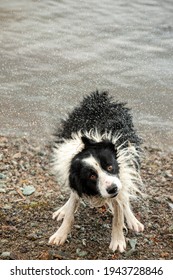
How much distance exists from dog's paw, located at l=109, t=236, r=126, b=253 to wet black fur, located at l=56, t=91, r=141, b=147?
0.82 m

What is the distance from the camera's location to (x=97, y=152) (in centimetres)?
385

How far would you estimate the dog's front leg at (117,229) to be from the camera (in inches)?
164

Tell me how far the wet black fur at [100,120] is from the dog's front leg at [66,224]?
597 millimetres

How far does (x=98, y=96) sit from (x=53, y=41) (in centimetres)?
448

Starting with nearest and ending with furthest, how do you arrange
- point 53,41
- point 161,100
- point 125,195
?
point 125,195 → point 161,100 → point 53,41

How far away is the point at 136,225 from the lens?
441 centimetres

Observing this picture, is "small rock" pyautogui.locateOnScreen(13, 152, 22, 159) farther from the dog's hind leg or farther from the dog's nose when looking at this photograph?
the dog's nose

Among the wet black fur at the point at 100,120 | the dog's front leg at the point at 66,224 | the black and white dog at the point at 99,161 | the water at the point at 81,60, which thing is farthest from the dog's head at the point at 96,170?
the water at the point at 81,60

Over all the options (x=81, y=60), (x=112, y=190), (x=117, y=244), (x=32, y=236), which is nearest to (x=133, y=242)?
(x=117, y=244)

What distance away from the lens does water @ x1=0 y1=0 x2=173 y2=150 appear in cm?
671

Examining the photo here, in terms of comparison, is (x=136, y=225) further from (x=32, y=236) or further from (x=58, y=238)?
(x=32, y=236)

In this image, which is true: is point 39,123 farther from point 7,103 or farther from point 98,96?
point 98,96

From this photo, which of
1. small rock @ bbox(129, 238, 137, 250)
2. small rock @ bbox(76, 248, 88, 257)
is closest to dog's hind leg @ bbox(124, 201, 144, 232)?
small rock @ bbox(129, 238, 137, 250)
